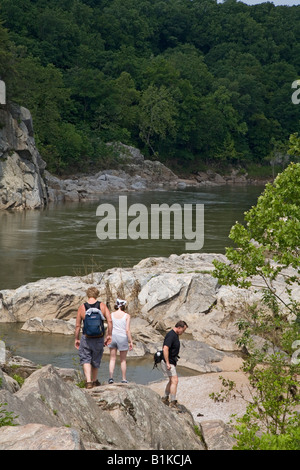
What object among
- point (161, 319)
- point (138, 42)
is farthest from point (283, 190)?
point (138, 42)

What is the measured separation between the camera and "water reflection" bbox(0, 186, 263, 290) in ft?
100

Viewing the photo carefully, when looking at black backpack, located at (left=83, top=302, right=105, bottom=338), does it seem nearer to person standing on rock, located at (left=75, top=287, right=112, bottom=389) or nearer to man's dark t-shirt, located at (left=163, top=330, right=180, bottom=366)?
person standing on rock, located at (left=75, top=287, right=112, bottom=389)

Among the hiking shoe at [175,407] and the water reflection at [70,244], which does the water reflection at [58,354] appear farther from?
the water reflection at [70,244]

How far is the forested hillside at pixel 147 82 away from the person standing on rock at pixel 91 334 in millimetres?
48068

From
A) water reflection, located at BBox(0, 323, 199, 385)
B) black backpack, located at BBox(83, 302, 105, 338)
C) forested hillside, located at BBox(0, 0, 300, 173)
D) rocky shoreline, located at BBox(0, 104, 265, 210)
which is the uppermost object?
forested hillside, located at BBox(0, 0, 300, 173)

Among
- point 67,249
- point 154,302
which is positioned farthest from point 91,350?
point 67,249

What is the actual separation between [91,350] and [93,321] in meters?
0.63

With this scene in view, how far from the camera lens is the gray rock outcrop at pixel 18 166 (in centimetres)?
5566

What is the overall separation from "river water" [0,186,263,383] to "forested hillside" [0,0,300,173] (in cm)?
1514

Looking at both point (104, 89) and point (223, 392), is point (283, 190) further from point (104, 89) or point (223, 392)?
point (104, 89)

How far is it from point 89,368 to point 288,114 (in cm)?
11279

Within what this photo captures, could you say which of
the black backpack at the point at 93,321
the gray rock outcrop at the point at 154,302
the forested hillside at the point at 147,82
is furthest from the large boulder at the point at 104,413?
the forested hillside at the point at 147,82

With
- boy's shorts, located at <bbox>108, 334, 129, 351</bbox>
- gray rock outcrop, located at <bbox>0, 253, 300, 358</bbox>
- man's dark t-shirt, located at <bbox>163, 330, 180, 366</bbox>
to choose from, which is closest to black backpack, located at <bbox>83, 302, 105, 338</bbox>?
boy's shorts, located at <bbox>108, 334, 129, 351</bbox>

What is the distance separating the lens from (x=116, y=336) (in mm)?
12578
